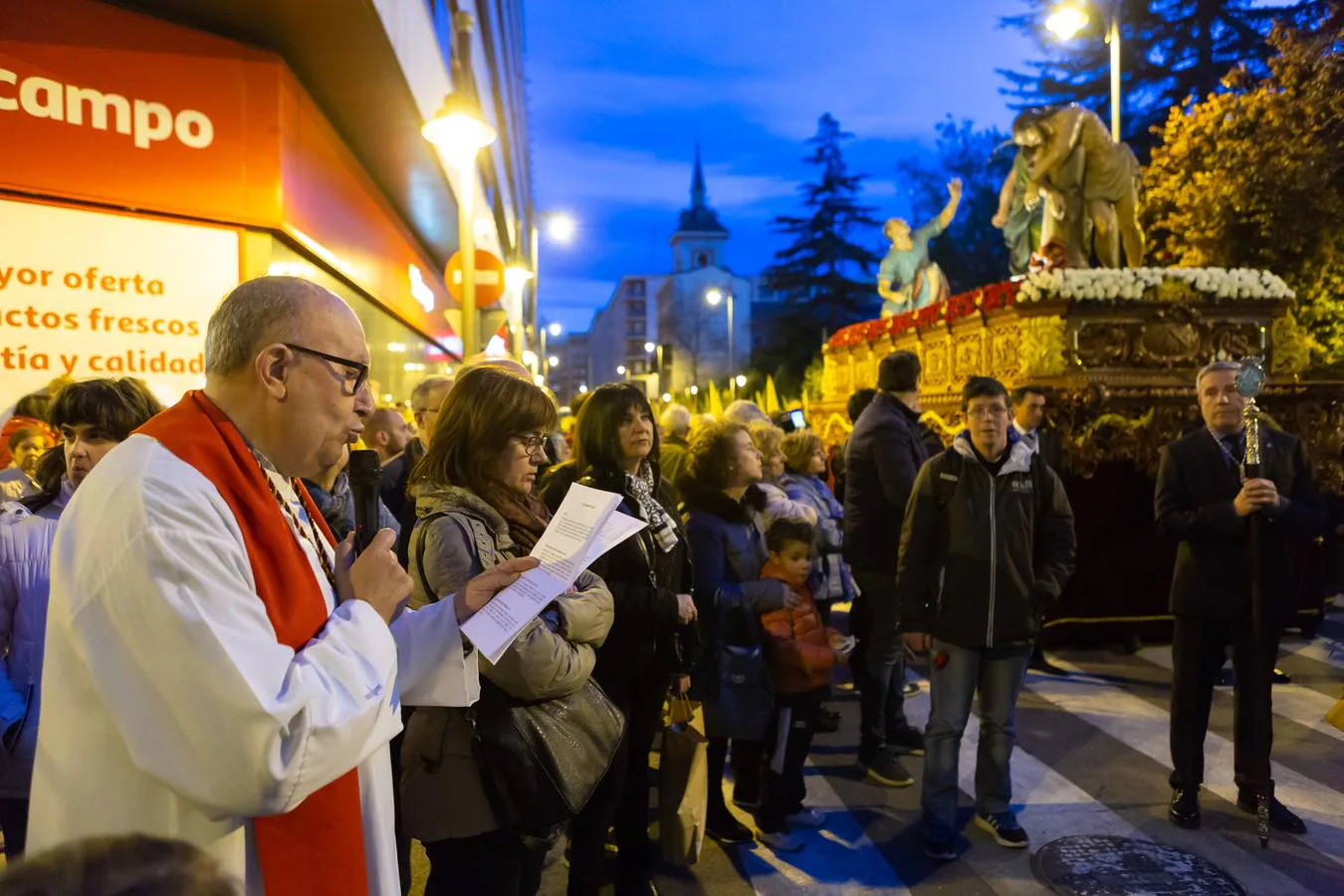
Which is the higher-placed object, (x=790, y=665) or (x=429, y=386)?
(x=429, y=386)

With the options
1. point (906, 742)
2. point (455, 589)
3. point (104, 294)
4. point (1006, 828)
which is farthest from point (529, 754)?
point (104, 294)

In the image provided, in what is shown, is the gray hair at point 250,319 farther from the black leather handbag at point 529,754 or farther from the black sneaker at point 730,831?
the black sneaker at point 730,831

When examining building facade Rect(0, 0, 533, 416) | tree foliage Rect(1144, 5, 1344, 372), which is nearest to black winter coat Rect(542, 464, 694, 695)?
building facade Rect(0, 0, 533, 416)

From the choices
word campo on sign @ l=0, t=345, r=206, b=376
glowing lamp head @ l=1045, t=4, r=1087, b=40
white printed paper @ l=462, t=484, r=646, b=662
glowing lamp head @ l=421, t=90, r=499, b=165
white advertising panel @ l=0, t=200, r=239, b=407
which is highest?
glowing lamp head @ l=1045, t=4, r=1087, b=40

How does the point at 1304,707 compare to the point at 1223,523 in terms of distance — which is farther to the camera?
the point at 1304,707

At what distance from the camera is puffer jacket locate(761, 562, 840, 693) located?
4117mm

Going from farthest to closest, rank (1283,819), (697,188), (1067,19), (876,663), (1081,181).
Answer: (697,188)
(1067,19)
(1081,181)
(876,663)
(1283,819)

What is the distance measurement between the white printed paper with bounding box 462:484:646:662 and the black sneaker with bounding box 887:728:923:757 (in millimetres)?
3687

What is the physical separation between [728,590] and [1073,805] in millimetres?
2314

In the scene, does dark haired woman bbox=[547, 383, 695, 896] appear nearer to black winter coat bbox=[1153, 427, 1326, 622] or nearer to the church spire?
black winter coat bbox=[1153, 427, 1326, 622]

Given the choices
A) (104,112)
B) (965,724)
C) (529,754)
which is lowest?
(965,724)

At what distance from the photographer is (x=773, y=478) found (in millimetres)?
5699

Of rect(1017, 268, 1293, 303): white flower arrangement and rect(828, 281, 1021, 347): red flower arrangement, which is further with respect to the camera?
rect(828, 281, 1021, 347): red flower arrangement

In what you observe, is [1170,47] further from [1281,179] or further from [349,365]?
[349,365]
